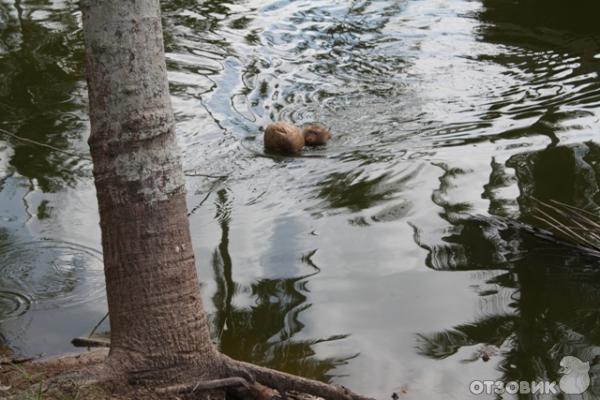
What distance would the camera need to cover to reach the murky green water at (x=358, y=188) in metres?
4.09

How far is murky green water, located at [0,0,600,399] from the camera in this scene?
4094mm

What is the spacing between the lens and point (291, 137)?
6289 mm

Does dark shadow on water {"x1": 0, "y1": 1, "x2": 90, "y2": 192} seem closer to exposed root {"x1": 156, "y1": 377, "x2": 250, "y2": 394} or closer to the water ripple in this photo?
the water ripple

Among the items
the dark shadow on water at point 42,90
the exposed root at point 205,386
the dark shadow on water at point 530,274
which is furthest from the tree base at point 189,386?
the dark shadow on water at point 42,90

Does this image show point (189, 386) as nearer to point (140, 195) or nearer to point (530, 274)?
point (140, 195)

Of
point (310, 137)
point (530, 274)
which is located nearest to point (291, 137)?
point (310, 137)

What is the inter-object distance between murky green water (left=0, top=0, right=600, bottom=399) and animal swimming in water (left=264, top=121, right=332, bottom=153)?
107mm

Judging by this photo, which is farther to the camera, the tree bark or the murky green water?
the murky green water

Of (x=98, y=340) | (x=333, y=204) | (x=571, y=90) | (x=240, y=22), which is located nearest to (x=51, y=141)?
(x=333, y=204)

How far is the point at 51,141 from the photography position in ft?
21.7

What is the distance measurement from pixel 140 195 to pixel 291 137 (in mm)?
3156

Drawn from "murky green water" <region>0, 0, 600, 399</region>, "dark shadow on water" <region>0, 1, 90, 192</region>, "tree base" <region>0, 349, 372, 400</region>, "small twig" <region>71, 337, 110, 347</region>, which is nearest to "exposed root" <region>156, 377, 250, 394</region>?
"tree base" <region>0, 349, 372, 400</region>

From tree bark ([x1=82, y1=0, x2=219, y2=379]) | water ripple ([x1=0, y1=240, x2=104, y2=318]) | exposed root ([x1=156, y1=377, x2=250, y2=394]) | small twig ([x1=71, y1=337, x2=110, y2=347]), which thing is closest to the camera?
tree bark ([x1=82, y1=0, x2=219, y2=379])

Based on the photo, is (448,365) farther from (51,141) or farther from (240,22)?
(240,22)
